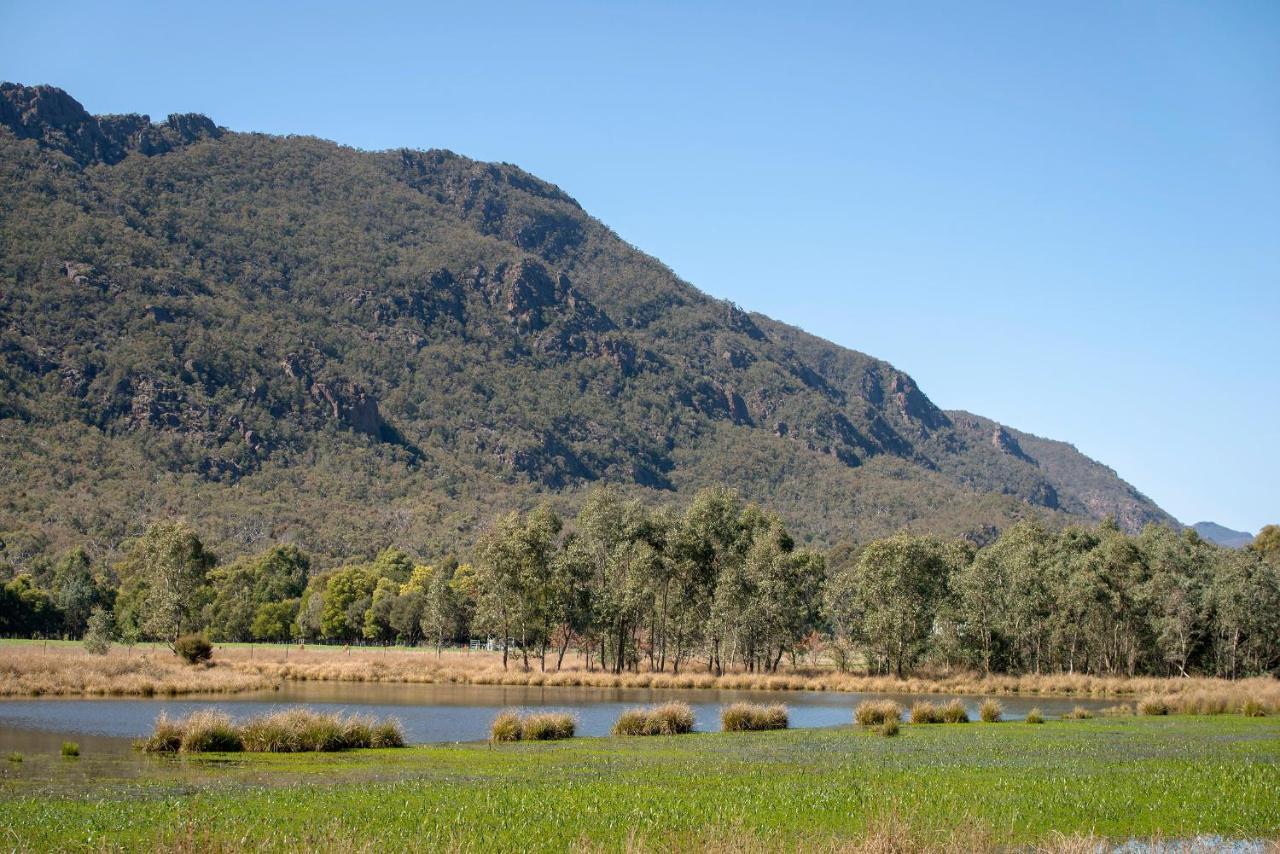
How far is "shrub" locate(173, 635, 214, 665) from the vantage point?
67938 mm

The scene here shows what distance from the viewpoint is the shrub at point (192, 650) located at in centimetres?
6794

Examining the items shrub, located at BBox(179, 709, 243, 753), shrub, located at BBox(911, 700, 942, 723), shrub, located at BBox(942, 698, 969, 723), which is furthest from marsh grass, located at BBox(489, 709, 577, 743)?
shrub, located at BBox(942, 698, 969, 723)

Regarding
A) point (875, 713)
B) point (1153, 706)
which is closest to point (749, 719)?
point (875, 713)

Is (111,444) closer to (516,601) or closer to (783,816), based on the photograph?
(516,601)

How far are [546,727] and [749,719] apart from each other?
8.69 m

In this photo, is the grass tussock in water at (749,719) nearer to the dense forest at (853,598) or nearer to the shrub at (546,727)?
the shrub at (546,727)

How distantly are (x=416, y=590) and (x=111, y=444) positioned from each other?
283ft

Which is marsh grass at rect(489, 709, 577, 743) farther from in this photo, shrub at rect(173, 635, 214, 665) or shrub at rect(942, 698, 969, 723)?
shrub at rect(173, 635, 214, 665)

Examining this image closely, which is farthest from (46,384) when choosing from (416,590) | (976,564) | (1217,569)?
(1217,569)

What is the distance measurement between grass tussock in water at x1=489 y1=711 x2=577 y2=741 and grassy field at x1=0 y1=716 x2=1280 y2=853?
10.6 feet

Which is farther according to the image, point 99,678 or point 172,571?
point 172,571

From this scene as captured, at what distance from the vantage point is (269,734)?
31.6 m

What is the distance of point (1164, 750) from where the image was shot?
1251 inches

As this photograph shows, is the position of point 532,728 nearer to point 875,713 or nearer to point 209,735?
point 209,735
